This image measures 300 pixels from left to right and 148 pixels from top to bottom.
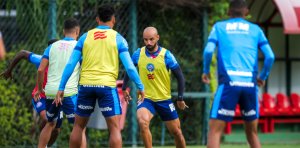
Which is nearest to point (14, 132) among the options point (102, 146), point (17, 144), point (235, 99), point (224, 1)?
point (17, 144)

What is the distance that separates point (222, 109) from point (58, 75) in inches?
150

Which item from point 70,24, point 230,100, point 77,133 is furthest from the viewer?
point 70,24

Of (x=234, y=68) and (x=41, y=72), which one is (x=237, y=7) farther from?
(x=41, y=72)

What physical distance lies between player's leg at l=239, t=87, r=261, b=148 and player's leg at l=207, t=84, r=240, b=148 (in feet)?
0.42

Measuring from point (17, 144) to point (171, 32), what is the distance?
4.16 meters

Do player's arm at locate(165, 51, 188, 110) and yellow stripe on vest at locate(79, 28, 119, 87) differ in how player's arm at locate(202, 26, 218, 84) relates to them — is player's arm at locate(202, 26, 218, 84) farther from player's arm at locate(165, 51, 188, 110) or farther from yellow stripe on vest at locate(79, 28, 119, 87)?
player's arm at locate(165, 51, 188, 110)

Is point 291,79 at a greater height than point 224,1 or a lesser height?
lesser

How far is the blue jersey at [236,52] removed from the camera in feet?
33.6

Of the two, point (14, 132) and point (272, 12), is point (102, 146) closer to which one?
point (14, 132)

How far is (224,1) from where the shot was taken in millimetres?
19016

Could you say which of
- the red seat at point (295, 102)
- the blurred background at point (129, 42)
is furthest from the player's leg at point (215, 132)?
the red seat at point (295, 102)

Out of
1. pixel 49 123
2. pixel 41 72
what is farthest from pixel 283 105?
pixel 41 72

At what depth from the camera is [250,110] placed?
10.3 meters

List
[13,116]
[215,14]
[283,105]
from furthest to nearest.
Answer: [283,105]
[215,14]
[13,116]
